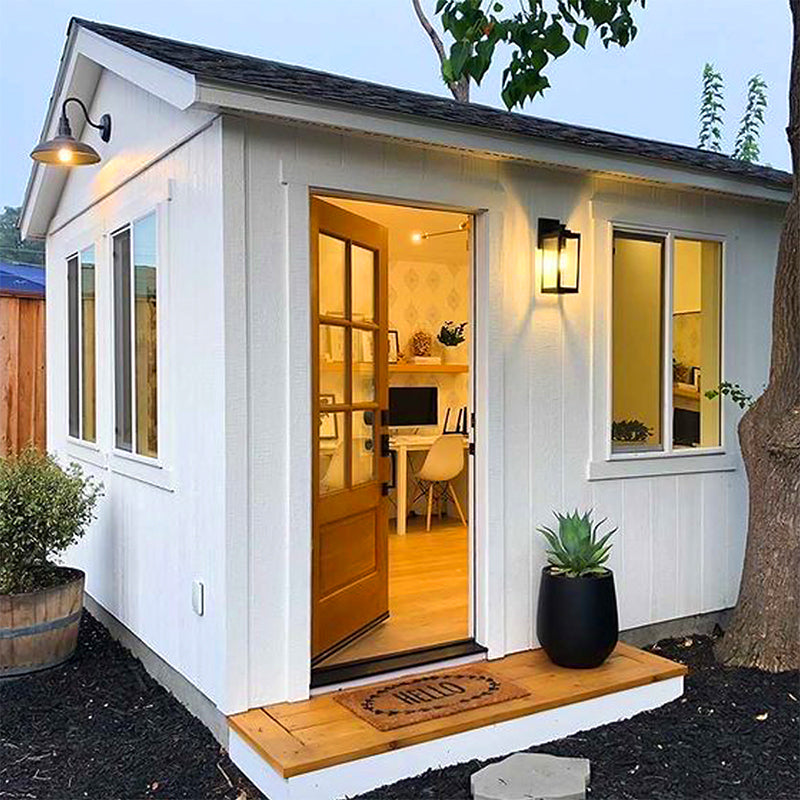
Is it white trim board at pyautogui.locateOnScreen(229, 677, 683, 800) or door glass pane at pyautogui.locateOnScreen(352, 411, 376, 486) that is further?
door glass pane at pyautogui.locateOnScreen(352, 411, 376, 486)

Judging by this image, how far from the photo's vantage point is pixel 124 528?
4340mm

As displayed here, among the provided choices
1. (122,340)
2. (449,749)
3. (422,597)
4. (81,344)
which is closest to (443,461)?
(422,597)

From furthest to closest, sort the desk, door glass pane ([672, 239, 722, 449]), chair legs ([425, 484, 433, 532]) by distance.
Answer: chair legs ([425, 484, 433, 532])
the desk
door glass pane ([672, 239, 722, 449])

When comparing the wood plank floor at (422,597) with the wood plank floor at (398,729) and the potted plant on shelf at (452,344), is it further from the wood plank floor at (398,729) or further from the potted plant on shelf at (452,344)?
the potted plant on shelf at (452,344)

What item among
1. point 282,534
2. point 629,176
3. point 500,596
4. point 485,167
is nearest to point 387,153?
point 485,167

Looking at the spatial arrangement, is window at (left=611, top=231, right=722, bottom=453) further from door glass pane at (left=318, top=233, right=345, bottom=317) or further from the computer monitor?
the computer monitor

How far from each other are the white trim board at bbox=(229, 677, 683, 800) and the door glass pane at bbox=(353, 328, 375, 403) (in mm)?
1587

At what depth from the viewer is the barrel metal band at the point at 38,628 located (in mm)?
3918

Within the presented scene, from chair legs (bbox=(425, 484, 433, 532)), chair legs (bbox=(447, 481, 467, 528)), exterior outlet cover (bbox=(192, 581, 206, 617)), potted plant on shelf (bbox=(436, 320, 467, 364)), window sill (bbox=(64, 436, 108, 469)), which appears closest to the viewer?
exterior outlet cover (bbox=(192, 581, 206, 617))

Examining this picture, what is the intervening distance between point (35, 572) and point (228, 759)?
1630 mm

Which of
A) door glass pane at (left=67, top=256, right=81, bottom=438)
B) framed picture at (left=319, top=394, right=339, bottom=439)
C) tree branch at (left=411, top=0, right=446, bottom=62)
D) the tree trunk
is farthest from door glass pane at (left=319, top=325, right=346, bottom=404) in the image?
tree branch at (left=411, top=0, right=446, bottom=62)

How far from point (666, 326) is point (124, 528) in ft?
9.85

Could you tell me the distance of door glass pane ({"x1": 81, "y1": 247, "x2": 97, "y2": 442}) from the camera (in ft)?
16.3

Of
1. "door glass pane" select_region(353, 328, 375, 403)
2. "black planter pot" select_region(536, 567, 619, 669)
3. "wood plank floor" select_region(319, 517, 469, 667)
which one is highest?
"door glass pane" select_region(353, 328, 375, 403)
